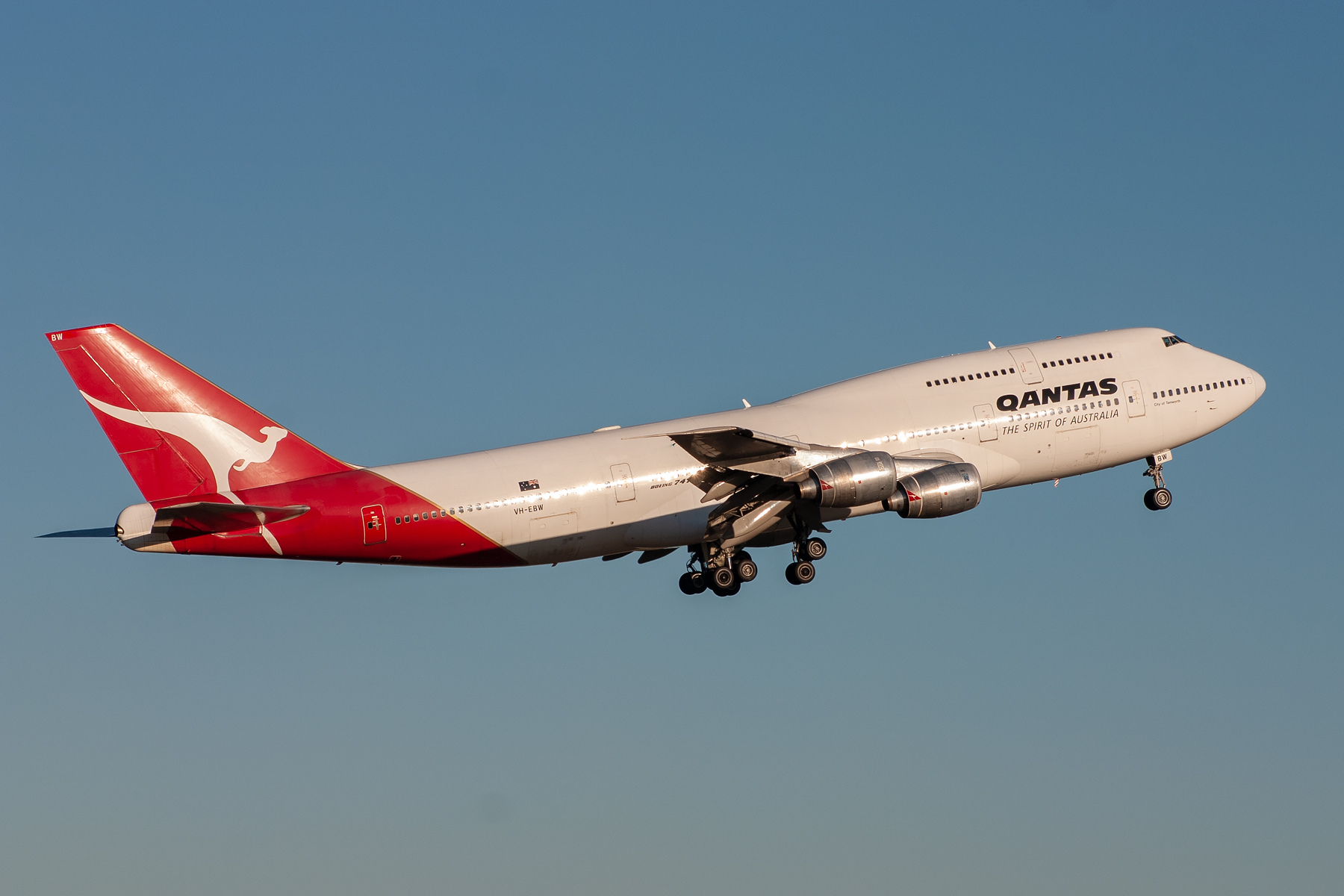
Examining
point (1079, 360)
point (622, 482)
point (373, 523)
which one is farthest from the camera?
point (1079, 360)

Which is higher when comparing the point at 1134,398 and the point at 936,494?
the point at 1134,398

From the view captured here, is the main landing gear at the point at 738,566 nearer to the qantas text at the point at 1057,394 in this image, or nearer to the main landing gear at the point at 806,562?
the main landing gear at the point at 806,562

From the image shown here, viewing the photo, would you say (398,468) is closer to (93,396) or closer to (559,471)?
(559,471)

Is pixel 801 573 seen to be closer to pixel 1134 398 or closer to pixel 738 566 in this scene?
pixel 738 566

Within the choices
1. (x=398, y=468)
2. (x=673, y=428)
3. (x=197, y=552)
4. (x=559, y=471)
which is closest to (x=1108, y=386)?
(x=673, y=428)

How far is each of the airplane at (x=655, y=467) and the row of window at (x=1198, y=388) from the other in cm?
10

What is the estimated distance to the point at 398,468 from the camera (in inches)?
1667

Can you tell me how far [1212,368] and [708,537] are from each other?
1802 centimetres

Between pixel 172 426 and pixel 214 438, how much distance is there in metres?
1.15

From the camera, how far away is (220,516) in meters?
39.5

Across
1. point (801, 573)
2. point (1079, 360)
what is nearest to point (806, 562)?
point (801, 573)

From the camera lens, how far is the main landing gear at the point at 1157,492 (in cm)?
4931

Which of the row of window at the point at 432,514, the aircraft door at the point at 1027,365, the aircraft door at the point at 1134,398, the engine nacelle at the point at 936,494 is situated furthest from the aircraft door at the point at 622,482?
the aircraft door at the point at 1134,398

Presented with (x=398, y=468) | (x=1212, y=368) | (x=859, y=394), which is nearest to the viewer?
(x=398, y=468)
